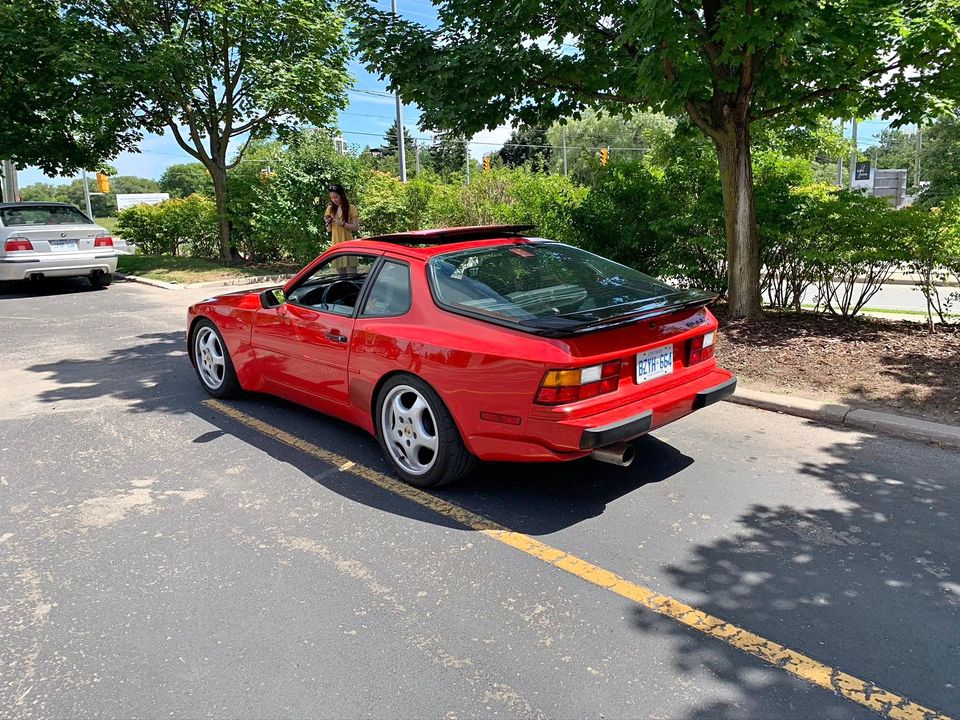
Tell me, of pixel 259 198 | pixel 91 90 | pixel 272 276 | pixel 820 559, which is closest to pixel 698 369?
pixel 820 559

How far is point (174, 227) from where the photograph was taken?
2047cm

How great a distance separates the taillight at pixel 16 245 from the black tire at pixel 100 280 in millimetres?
1276

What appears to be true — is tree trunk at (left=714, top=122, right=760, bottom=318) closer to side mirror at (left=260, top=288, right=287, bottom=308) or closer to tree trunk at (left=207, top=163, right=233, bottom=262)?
side mirror at (left=260, top=288, right=287, bottom=308)

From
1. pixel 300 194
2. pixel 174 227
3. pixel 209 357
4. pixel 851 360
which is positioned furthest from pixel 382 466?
pixel 174 227

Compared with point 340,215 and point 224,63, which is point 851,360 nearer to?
point 340,215

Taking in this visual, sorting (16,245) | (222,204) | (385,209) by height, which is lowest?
(16,245)

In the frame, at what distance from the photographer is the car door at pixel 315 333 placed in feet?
15.5

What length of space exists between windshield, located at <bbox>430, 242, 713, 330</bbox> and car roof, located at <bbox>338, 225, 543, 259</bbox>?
101 mm

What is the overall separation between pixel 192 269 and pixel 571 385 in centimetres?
1504

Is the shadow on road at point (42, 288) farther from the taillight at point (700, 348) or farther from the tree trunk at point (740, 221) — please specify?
the taillight at point (700, 348)

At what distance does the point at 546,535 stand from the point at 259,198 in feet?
49.0

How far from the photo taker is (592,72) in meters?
7.90

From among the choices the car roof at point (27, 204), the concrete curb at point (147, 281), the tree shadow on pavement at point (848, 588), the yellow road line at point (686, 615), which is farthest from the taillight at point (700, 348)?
the car roof at point (27, 204)

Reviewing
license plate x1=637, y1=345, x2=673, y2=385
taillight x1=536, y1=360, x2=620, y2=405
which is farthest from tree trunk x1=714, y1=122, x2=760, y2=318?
taillight x1=536, y1=360, x2=620, y2=405
